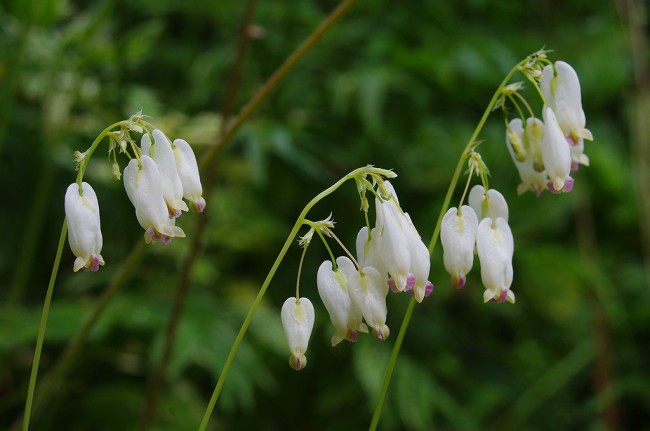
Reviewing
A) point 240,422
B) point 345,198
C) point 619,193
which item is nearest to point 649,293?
point 619,193

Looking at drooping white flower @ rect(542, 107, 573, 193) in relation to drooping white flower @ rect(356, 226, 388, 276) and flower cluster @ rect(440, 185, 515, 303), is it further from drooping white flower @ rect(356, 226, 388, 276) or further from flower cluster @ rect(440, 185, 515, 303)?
drooping white flower @ rect(356, 226, 388, 276)

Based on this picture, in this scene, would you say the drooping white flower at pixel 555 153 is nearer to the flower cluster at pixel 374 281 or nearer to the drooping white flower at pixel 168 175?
the flower cluster at pixel 374 281

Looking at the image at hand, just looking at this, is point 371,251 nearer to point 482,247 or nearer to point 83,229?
point 482,247

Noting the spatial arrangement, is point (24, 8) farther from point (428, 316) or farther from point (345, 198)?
point (428, 316)

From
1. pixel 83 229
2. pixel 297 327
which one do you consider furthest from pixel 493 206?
pixel 83 229

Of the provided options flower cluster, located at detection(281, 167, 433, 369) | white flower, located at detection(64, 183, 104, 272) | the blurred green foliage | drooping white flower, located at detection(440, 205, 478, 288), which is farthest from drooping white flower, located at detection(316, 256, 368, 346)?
the blurred green foliage

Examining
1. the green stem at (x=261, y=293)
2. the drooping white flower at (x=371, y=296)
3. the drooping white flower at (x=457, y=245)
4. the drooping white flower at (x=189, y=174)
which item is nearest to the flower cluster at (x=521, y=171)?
the drooping white flower at (x=457, y=245)
